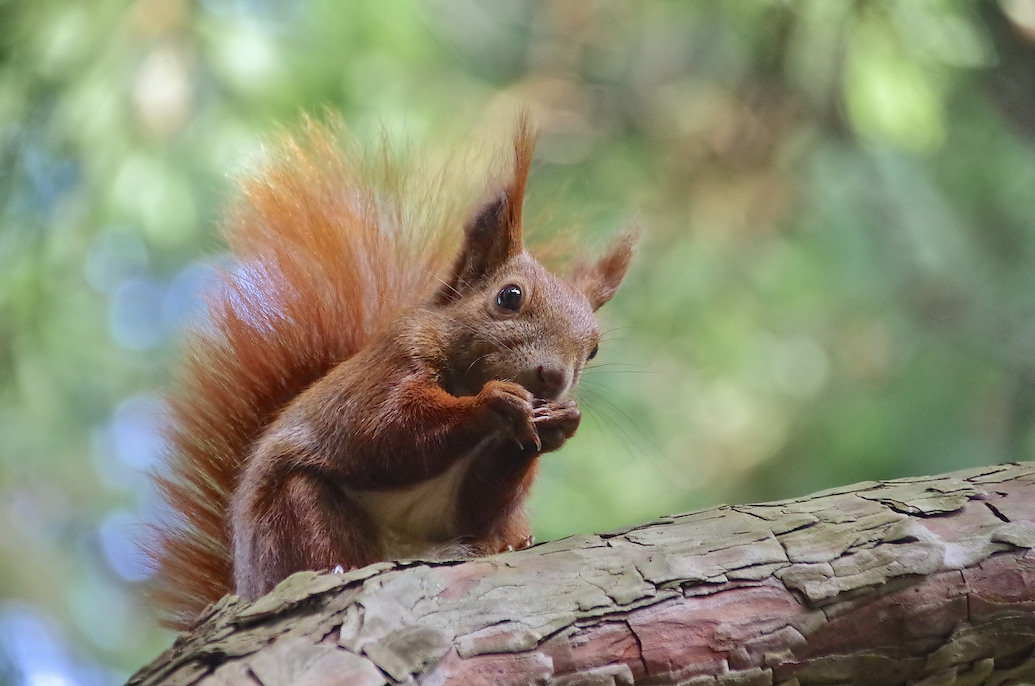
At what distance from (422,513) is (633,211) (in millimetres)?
1448

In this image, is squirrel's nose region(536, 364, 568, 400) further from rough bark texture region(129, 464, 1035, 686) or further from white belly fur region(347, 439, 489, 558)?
rough bark texture region(129, 464, 1035, 686)

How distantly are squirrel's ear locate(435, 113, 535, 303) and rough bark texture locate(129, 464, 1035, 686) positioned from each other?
60cm

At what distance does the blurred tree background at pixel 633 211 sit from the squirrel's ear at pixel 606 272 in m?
0.47

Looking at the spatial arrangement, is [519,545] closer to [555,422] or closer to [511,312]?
[555,422]

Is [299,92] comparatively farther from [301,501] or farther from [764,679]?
[764,679]

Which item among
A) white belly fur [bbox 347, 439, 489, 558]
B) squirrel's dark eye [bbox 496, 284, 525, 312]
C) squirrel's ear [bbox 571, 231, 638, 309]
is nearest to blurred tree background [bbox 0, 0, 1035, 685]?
squirrel's ear [bbox 571, 231, 638, 309]

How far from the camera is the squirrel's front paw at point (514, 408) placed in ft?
4.98

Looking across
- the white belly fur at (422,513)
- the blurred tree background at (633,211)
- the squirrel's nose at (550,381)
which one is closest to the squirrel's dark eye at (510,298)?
the squirrel's nose at (550,381)

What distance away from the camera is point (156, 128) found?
10.4ft

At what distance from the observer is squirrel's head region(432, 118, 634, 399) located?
1.76m

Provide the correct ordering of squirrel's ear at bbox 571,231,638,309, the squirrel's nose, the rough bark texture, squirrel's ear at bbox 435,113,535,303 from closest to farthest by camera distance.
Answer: the rough bark texture
the squirrel's nose
squirrel's ear at bbox 435,113,535,303
squirrel's ear at bbox 571,231,638,309

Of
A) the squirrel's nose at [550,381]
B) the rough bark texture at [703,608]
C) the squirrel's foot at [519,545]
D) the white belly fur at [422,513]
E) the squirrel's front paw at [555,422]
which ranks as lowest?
the rough bark texture at [703,608]

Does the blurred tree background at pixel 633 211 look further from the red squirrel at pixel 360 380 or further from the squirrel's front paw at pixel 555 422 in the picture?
the squirrel's front paw at pixel 555 422

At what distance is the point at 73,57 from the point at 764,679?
108 inches
